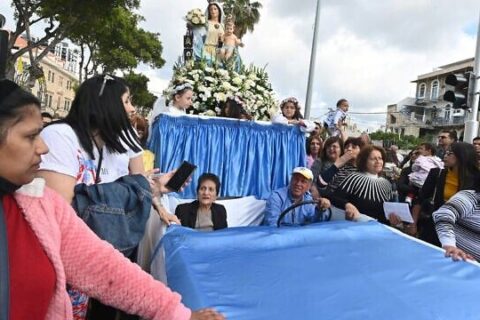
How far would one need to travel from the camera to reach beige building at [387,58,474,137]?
6262 cm

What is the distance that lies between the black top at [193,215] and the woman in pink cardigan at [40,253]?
2700 mm

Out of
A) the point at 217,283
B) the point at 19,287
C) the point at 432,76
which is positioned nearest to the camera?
the point at 19,287

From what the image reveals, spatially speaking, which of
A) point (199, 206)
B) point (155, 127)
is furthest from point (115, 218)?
point (155, 127)

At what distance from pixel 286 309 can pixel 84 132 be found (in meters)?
1.16

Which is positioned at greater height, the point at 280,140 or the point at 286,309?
the point at 280,140

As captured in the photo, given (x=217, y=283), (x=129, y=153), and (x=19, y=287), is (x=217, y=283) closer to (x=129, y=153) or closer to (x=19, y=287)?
(x=129, y=153)

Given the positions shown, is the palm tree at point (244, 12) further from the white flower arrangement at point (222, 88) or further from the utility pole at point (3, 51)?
the utility pole at point (3, 51)

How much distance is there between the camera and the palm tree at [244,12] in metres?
28.0

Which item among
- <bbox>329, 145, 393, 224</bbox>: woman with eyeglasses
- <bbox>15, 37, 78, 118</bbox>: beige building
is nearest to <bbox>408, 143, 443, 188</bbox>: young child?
<bbox>329, 145, 393, 224</bbox>: woman with eyeglasses

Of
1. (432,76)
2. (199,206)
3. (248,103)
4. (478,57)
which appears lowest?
(199,206)

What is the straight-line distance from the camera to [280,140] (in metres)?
5.57

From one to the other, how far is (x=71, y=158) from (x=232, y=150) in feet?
11.5

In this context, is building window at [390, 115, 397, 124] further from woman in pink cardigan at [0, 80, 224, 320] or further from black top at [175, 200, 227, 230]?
woman in pink cardigan at [0, 80, 224, 320]

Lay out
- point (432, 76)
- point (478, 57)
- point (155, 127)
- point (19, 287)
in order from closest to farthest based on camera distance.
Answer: point (19, 287) → point (155, 127) → point (478, 57) → point (432, 76)
